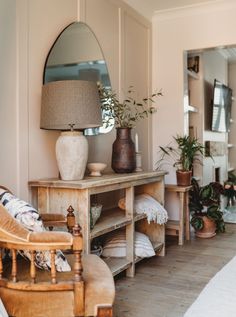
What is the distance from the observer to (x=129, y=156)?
9.98 ft

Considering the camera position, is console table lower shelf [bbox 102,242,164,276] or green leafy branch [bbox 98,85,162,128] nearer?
console table lower shelf [bbox 102,242,164,276]

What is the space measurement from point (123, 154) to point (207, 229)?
68.3 inches

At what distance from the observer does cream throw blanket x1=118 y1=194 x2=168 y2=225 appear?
9.91 ft

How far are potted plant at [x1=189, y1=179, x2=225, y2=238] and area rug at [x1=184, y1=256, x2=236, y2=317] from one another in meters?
2.93

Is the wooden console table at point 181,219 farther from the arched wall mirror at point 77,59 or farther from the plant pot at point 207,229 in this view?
the arched wall mirror at point 77,59

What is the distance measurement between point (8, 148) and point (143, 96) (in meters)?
2.15

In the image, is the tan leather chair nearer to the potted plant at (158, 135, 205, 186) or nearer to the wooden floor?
the wooden floor

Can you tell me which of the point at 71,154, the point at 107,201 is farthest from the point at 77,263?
the point at 107,201

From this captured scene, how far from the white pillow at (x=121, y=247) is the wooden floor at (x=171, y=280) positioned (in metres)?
0.18

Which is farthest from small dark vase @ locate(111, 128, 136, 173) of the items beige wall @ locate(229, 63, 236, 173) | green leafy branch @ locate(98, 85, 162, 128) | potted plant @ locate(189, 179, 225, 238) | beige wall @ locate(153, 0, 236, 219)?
beige wall @ locate(229, 63, 236, 173)

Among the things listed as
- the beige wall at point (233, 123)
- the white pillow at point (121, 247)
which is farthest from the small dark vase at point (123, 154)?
the beige wall at point (233, 123)

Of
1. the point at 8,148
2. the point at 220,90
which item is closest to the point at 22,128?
the point at 8,148

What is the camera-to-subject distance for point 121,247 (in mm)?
2873

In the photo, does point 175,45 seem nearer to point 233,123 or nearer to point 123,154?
point 123,154
